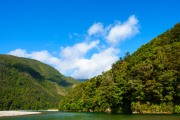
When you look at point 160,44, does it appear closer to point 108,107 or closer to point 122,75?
point 122,75

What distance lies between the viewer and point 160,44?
120 m

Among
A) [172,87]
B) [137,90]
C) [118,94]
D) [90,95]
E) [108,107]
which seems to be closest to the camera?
[172,87]

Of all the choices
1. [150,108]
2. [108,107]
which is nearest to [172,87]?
[150,108]

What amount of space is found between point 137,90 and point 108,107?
22601mm

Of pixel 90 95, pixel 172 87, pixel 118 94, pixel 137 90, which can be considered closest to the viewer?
pixel 172 87

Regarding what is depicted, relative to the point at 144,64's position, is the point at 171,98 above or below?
below

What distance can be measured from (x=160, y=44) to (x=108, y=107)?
33261 mm

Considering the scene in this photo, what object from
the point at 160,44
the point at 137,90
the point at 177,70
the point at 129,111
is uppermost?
the point at 160,44

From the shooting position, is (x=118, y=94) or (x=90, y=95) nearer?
(x=118, y=94)

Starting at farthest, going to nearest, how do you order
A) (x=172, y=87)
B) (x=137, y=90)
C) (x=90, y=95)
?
(x=90, y=95) → (x=137, y=90) → (x=172, y=87)

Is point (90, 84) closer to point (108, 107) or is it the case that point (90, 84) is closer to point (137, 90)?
point (108, 107)

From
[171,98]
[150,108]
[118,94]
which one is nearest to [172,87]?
[171,98]

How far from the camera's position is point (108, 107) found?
113 m

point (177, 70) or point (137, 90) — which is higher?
point (177, 70)
